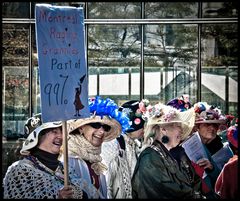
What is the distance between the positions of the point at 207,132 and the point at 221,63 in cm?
119

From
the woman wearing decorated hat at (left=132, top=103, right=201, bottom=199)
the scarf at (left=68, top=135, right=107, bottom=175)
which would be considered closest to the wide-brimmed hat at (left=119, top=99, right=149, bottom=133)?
the woman wearing decorated hat at (left=132, top=103, right=201, bottom=199)

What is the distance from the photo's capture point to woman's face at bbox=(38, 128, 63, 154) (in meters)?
6.29

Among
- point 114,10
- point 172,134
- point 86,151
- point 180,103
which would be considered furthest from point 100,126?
point 114,10

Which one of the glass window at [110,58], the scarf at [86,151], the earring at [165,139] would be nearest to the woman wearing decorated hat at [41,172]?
the scarf at [86,151]

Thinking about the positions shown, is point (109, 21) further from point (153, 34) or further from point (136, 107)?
point (136, 107)

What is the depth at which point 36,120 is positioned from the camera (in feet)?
22.4

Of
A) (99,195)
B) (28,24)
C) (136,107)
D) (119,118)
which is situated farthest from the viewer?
(28,24)

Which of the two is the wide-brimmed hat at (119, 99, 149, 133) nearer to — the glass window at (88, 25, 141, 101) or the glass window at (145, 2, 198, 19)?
the glass window at (88, 25, 141, 101)

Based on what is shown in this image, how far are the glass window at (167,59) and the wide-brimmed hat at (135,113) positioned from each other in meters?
0.96

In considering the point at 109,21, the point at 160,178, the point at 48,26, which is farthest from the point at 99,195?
the point at 109,21

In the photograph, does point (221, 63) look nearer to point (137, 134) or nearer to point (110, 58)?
point (110, 58)

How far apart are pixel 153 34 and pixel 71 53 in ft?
11.3

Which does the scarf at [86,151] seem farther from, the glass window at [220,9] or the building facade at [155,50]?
the glass window at [220,9]

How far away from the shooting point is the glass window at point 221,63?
953cm
